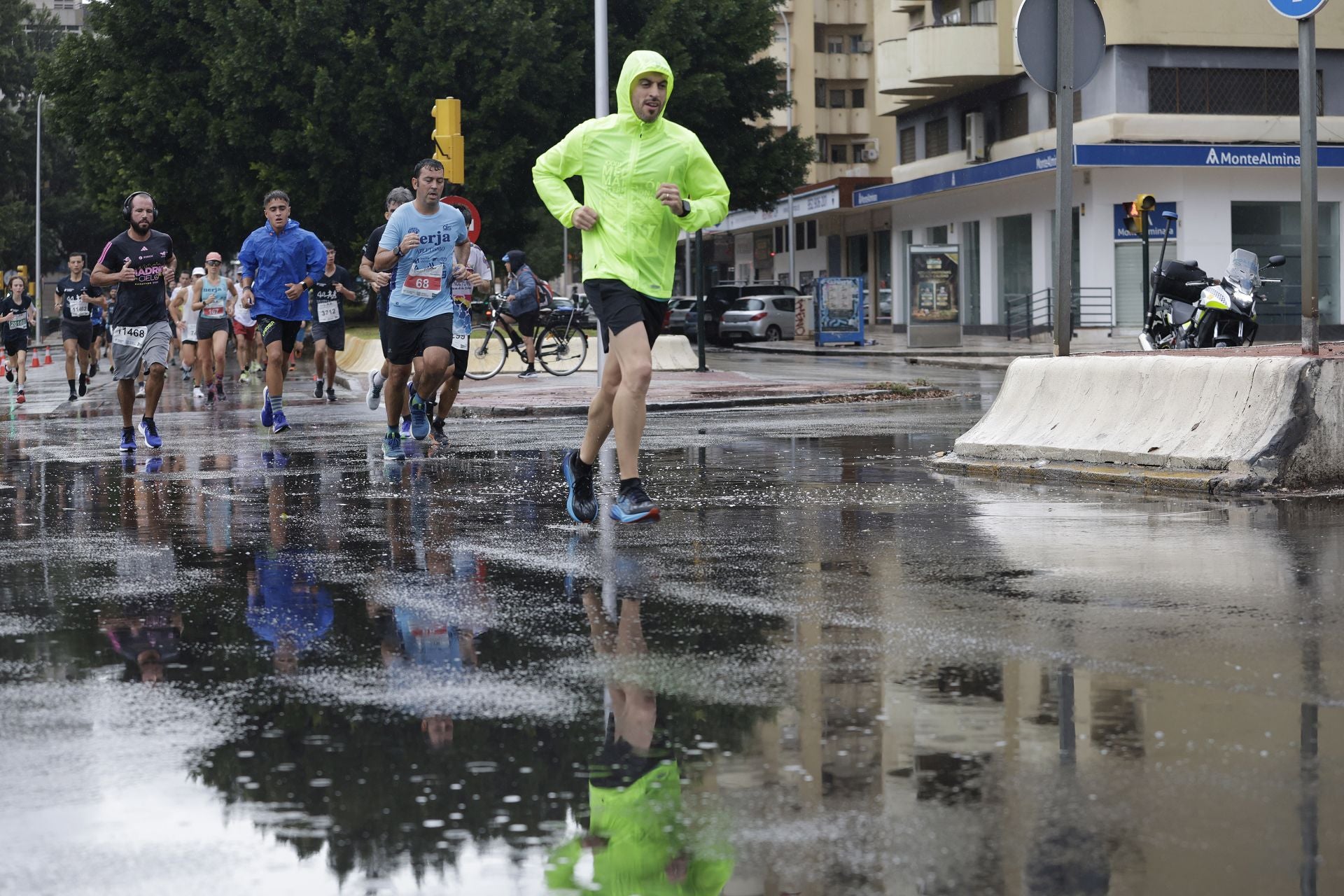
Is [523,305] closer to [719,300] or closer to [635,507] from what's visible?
[635,507]

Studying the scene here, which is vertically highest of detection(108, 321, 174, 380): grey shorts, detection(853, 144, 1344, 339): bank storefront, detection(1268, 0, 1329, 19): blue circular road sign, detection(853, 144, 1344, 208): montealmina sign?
detection(853, 144, 1344, 208): montealmina sign

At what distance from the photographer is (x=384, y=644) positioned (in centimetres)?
554

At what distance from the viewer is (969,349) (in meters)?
41.2

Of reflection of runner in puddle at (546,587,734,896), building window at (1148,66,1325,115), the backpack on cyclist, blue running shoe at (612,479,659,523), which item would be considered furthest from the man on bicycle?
building window at (1148,66,1325,115)

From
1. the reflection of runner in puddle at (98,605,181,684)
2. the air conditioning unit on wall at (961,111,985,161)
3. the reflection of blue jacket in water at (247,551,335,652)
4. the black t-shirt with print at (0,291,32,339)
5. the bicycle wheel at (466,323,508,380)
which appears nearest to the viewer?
the reflection of runner in puddle at (98,605,181,684)

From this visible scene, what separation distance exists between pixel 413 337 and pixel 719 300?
38111 mm

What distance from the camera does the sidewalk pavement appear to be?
34719mm

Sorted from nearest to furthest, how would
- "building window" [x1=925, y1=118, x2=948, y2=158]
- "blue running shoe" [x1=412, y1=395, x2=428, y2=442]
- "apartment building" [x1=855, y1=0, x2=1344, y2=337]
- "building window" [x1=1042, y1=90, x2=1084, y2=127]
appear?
"blue running shoe" [x1=412, y1=395, x2=428, y2=442] < "apartment building" [x1=855, y1=0, x2=1344, y2=337] < "building window" [x1=1042, y1=90, x2=1084, y2=127] < "building window" [x1=925, y1=118, x2=948, y2=158]

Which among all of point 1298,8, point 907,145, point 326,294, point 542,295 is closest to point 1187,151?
point 907,145

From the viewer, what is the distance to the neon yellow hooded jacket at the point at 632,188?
8.56m

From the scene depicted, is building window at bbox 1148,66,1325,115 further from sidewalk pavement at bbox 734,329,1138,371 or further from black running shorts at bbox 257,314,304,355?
A: black running shorts at bbox 257,314,304,355

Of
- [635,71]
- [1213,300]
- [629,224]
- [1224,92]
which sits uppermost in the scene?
[1224,92]

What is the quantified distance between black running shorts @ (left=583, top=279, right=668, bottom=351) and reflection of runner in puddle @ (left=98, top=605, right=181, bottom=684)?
112 inches

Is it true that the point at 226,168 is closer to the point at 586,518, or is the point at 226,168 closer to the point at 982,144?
the point at 982,144
